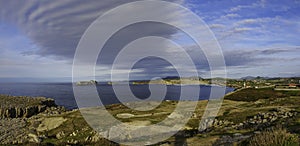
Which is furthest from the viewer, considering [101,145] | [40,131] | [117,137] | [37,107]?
[37,107]

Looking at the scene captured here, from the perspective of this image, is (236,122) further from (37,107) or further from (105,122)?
(37,107)

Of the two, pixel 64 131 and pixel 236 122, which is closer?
pixel 236 122

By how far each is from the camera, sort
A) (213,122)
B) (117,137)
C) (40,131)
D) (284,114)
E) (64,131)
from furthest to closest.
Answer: (40,131) → (64,131) → (213,122) → (284,114) → (117,137)

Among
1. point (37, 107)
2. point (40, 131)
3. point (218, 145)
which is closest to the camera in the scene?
point (218, 145)

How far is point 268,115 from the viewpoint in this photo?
98.2 ft

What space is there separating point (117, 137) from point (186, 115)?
14630 mm

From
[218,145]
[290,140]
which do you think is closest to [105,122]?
[218,145]

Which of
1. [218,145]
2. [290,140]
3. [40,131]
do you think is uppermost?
[290,140]

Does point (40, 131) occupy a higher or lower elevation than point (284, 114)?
lower

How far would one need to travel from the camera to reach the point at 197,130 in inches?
1177

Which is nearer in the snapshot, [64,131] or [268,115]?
[268,115]

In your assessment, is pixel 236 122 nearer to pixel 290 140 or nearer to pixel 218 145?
pixel 218 145

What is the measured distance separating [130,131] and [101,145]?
28.4 feet

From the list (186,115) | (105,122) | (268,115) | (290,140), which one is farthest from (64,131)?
(290,140)
